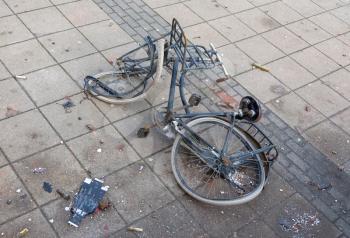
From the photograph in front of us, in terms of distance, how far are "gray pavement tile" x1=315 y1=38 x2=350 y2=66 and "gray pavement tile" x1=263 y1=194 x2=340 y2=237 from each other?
326 centimetres

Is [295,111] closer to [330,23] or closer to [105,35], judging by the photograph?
[330,23]

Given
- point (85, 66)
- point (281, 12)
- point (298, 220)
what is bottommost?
point (298, 220)

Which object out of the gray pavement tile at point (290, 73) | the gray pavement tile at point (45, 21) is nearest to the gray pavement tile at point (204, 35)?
the gray pavement tile at point (290, 73)

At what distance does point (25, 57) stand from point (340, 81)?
480 centimetres

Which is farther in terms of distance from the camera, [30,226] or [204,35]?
[204,35]

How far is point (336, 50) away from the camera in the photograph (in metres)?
7.44

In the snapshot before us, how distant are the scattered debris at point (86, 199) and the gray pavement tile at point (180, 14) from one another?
3.65m

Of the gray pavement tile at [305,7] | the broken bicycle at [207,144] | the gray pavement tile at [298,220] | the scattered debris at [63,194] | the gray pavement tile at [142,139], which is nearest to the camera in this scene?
the scattered debris at [63,194]

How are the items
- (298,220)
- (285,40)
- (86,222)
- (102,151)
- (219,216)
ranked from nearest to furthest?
(86,222), (219,216), (298,220), (102,151), (285,40)

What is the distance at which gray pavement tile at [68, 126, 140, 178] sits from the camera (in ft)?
15.9

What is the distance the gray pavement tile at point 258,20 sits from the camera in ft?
25.0

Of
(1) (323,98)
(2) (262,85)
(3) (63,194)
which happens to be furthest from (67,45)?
(1) (323,98)

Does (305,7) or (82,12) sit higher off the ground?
(82,12)

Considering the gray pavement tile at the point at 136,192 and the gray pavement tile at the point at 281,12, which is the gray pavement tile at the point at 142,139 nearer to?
the gray pavement tile at the point at 136,192
